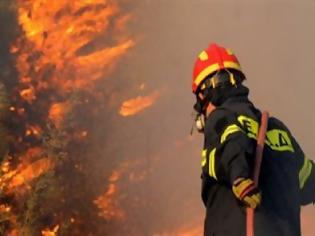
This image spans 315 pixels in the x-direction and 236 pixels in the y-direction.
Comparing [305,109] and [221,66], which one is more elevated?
[305,109]

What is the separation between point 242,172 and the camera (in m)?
2.33

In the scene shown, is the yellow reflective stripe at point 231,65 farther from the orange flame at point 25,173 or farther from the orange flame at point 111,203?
the orange flame at point 111,203

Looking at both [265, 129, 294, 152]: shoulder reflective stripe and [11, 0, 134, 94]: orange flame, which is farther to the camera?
[11, 0, 134, 94]: orange flame

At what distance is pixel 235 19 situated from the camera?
32.1 ft

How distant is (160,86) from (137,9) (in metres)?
1.33

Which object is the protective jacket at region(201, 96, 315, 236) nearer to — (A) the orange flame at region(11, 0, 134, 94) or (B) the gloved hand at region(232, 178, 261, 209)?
(B) the gloved hand at region(232, 178, 261, 209)

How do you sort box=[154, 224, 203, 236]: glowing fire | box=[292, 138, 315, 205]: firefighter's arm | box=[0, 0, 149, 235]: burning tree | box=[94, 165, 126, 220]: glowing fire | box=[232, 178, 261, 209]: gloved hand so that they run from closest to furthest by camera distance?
1. box=[232, 178, 261, 209]: gloved hand
2. box=[292, 138, 315, 205]: firefighter's arm
3. box=[0, 0, 149, 235]: burning tree
4. box=[94, 165, 126, 220]: glowing fire
5. box=[154, 224, 203, 236]: glowing fire

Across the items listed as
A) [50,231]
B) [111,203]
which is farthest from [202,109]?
[111,203]

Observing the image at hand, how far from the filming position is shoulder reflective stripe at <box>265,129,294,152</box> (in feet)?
8.76

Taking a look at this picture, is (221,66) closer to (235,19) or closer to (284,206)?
(284,206)

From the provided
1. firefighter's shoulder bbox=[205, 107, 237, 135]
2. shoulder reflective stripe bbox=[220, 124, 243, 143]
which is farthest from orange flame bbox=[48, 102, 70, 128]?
shoulder reflective stripe bbox=[220, 124, 243, 143]

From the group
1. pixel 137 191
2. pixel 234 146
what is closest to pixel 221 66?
pixel 234 146

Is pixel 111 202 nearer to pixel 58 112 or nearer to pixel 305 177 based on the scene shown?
pixel 58 112

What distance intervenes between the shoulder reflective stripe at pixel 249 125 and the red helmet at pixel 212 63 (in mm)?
418
